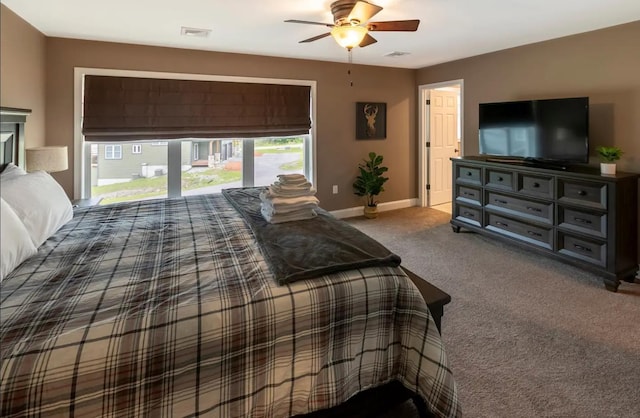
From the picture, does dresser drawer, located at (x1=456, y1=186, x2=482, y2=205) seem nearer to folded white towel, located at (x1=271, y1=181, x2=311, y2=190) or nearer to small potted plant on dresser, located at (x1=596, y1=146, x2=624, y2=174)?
small potted plant on dresser, located at (x1=596, y1=146, x2=624, y2=174)

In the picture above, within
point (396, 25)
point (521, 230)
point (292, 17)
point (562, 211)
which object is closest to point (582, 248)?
point (562, 211)

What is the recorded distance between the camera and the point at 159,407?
3.78 feet

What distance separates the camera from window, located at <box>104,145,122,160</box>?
162 inches

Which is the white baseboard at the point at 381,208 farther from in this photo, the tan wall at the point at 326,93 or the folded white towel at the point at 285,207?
the folded white towel at the point at 285,207

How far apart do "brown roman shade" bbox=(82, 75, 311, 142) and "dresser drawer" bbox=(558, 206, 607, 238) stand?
3256 millimetres

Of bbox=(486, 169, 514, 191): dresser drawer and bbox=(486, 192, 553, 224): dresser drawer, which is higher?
bbox=(486, 169, 514, 191): dresser drawer

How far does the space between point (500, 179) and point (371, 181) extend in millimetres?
1825

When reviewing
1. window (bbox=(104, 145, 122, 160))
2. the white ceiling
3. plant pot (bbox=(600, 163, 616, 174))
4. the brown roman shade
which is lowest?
plant pot (bbox=(600, 163, 616, 174))

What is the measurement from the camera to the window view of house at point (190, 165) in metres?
4.15

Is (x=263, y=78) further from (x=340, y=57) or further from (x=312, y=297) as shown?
(x=312, y=297)

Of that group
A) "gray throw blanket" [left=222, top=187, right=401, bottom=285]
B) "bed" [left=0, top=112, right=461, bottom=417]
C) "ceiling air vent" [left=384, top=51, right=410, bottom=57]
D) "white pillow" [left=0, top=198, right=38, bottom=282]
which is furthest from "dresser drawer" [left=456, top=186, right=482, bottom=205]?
"white pillow" [left=0, top=198, right=38, bottom=282]

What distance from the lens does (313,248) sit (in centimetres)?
171

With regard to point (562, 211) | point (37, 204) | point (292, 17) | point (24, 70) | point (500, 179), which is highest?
point (292, 17)

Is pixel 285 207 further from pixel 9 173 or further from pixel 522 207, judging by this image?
pixel 522 207
